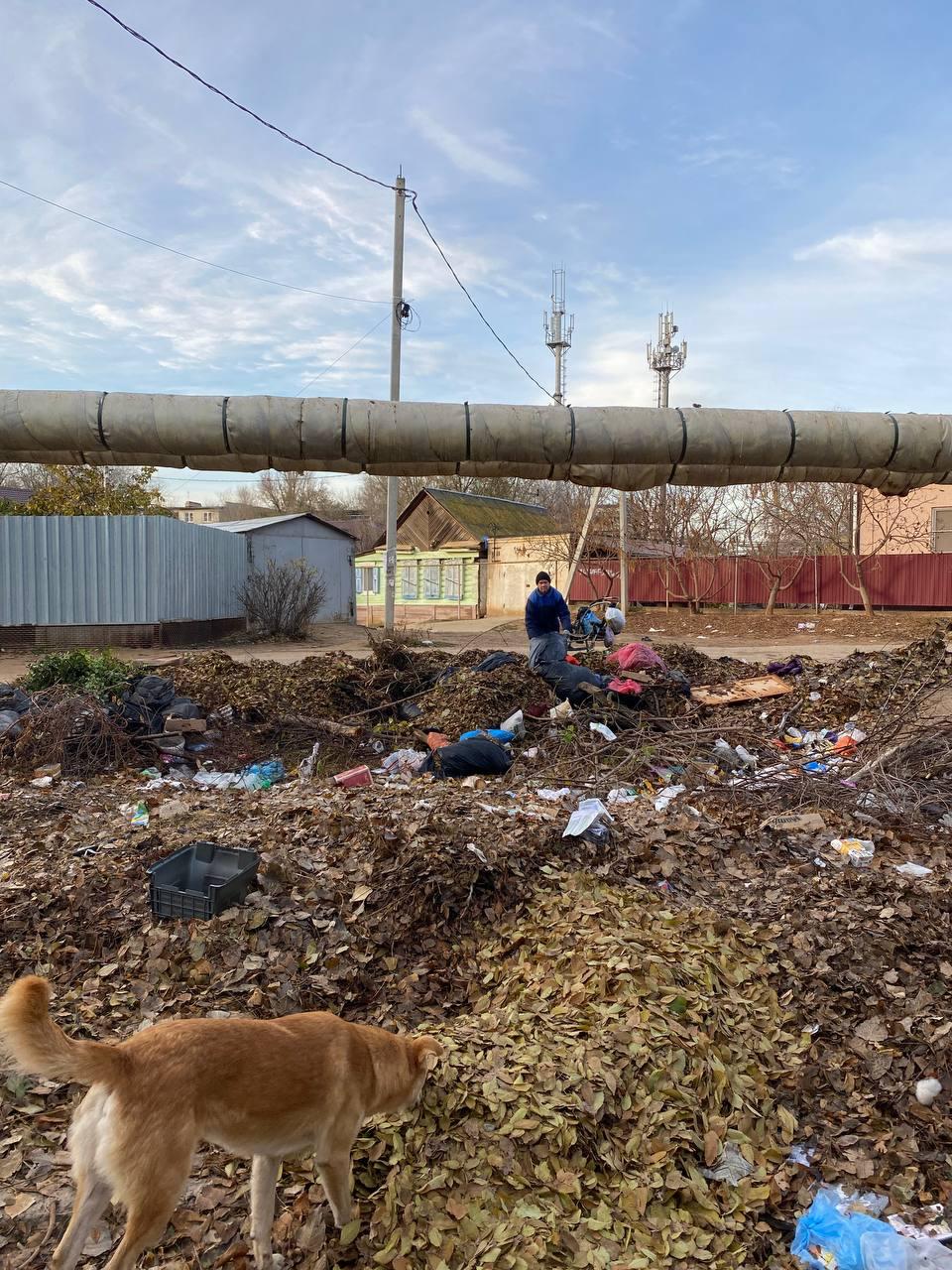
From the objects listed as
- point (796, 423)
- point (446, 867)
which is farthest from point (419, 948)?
point (796, 423)

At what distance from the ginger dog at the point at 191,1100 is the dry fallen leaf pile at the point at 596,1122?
31cm

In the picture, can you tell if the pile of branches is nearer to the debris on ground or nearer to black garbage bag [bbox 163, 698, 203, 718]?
the debris on ground

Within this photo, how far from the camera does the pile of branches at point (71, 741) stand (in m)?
7.45

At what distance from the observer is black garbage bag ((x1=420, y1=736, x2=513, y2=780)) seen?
722cm

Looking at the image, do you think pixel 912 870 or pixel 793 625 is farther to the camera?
pixel 793 625

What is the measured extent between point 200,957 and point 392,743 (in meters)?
5.13

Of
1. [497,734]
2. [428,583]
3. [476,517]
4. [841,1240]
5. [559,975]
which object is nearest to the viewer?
[841,1240]

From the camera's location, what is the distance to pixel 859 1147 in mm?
2828

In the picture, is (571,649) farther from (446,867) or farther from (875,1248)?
(875,1248)

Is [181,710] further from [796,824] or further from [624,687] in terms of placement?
[796,824]

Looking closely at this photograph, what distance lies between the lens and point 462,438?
373 cm

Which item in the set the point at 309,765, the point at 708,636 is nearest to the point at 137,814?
the point at 309,765

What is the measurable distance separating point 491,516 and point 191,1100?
32640 mm

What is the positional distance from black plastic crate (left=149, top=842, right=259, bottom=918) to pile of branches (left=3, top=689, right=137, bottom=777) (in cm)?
378
